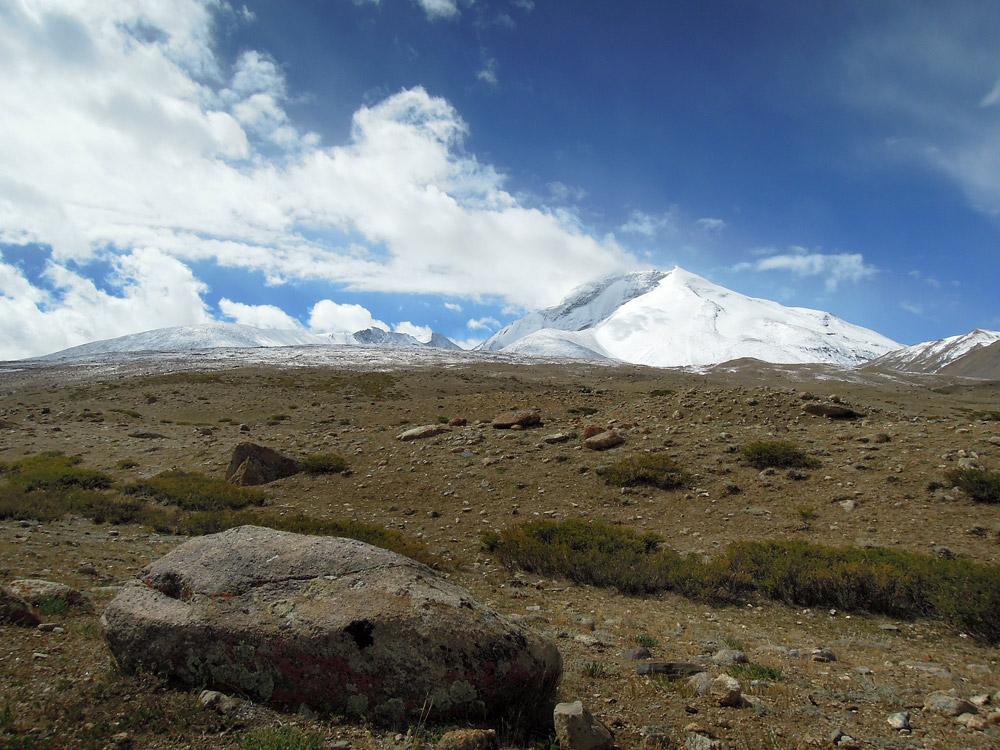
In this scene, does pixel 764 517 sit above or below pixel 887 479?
below

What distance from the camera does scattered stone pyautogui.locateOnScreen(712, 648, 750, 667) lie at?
216 inches

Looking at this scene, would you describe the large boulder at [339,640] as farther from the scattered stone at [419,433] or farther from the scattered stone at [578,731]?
the scattered stone at [419,433]

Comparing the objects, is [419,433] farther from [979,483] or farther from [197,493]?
[979,483]

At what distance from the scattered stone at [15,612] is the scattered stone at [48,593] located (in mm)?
646

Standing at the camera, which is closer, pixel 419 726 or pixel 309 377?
pixel 419 726

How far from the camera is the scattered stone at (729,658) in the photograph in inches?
216

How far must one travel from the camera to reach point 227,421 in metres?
30.0

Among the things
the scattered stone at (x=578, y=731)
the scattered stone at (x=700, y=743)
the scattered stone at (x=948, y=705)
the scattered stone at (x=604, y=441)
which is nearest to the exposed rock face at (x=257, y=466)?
the scattered stone at (x=604, y=441)

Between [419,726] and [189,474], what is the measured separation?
1527cm

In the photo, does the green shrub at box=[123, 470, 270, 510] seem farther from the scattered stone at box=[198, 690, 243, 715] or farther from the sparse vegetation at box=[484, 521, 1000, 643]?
the scattered stone at box=[198, 690, 243, 715]

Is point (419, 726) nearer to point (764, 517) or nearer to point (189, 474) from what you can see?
point (764, 517)

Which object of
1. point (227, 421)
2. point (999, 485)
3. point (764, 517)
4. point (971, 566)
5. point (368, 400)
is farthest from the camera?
point (368, 400)

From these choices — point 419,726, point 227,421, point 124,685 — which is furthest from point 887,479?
point 227,421

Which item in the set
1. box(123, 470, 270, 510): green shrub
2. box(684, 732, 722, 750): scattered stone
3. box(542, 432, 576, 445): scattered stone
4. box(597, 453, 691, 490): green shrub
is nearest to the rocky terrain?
box(684, 732, 722, 750): scattered stone
